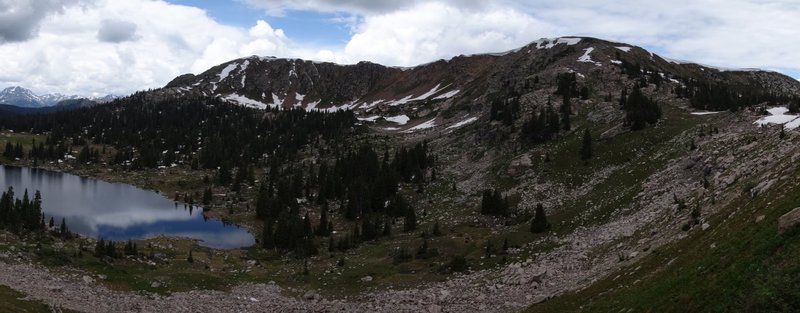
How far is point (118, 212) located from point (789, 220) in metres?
112

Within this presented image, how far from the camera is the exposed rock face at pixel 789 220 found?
64.0 feet

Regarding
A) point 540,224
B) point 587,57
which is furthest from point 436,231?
point 587,57

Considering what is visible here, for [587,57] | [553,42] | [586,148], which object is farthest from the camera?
[553,42]

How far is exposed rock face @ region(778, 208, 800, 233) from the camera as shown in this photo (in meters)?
19.5

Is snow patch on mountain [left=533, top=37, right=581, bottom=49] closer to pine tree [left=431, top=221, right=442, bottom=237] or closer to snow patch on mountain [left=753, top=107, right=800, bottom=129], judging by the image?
snow patch on mountain [left=753, top=107, right=800, bottom=129]

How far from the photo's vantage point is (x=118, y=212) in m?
104

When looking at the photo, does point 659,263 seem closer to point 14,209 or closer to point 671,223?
point 671,223

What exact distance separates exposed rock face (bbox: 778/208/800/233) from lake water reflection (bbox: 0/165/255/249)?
71.0 meters

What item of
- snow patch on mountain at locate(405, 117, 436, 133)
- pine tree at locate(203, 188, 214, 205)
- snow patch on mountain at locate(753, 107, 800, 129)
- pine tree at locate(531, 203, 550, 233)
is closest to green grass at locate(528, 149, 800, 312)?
pine tree at locate(531, 203, 550, 233)

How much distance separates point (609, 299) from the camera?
27.1 m

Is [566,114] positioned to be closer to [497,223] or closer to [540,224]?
[497,223]

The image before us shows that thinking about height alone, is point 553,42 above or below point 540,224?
above

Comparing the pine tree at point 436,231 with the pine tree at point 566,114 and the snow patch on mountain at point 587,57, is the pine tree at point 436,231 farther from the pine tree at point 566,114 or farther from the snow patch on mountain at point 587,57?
the snow patch on mountain at point 587,57

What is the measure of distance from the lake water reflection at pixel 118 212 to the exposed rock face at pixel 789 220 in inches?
2796
